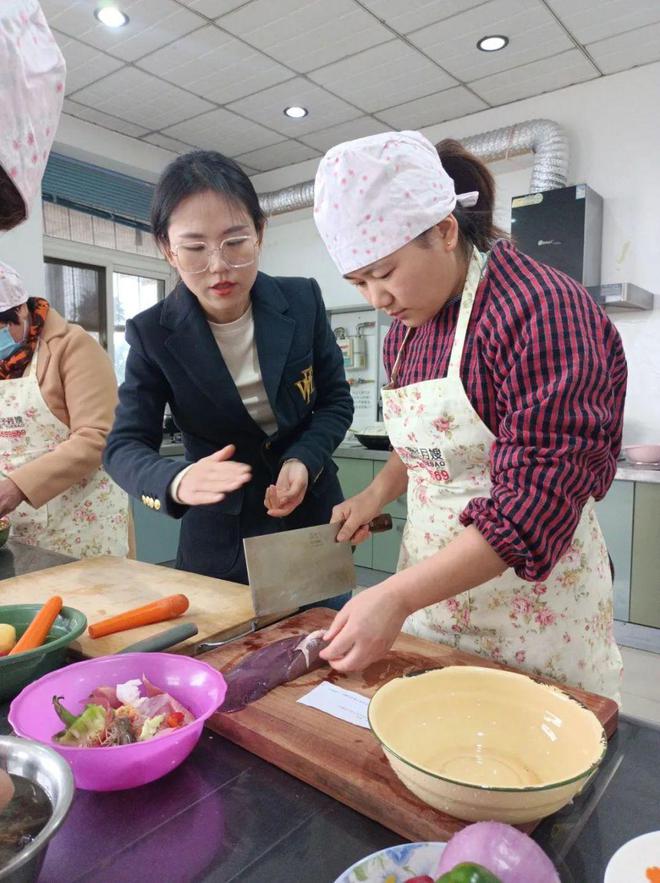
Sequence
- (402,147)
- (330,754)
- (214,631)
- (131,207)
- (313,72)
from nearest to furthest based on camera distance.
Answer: (330,754) < (402,147) < (214,631) < (313,72) < (131,207)

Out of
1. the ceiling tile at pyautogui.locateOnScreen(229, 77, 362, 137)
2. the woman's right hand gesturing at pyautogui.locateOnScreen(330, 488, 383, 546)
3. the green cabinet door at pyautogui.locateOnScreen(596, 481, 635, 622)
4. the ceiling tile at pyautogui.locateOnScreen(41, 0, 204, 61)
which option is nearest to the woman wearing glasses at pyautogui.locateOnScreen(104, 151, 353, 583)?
the woman's right hand gesturing at pyautogui.locateOnScreen(330, 488, 383, 546)

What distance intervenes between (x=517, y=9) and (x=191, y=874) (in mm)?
3398

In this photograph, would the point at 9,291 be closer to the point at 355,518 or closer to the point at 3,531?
the point at 3,531

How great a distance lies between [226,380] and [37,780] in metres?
1.00

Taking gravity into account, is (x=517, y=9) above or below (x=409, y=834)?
above

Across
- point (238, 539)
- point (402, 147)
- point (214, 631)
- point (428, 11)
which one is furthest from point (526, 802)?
point (428, 11)

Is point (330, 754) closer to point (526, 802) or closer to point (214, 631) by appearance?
point (526, 802)

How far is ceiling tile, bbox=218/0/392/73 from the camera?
286 centimetres

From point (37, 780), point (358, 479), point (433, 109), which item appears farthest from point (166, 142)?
point (37, 780)

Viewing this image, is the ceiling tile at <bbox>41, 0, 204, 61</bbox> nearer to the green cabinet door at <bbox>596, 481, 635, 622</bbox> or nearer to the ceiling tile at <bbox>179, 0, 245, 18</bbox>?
the ceiling tile at <bbox>179, 0, 245, 18</bbox>

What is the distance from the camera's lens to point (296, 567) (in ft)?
3.73

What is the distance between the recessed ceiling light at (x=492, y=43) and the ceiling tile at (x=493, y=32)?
0.08 ft

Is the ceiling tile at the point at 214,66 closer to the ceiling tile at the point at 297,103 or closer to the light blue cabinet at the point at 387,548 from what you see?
the ceiling tile at the point at 297,103

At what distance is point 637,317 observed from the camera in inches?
136
